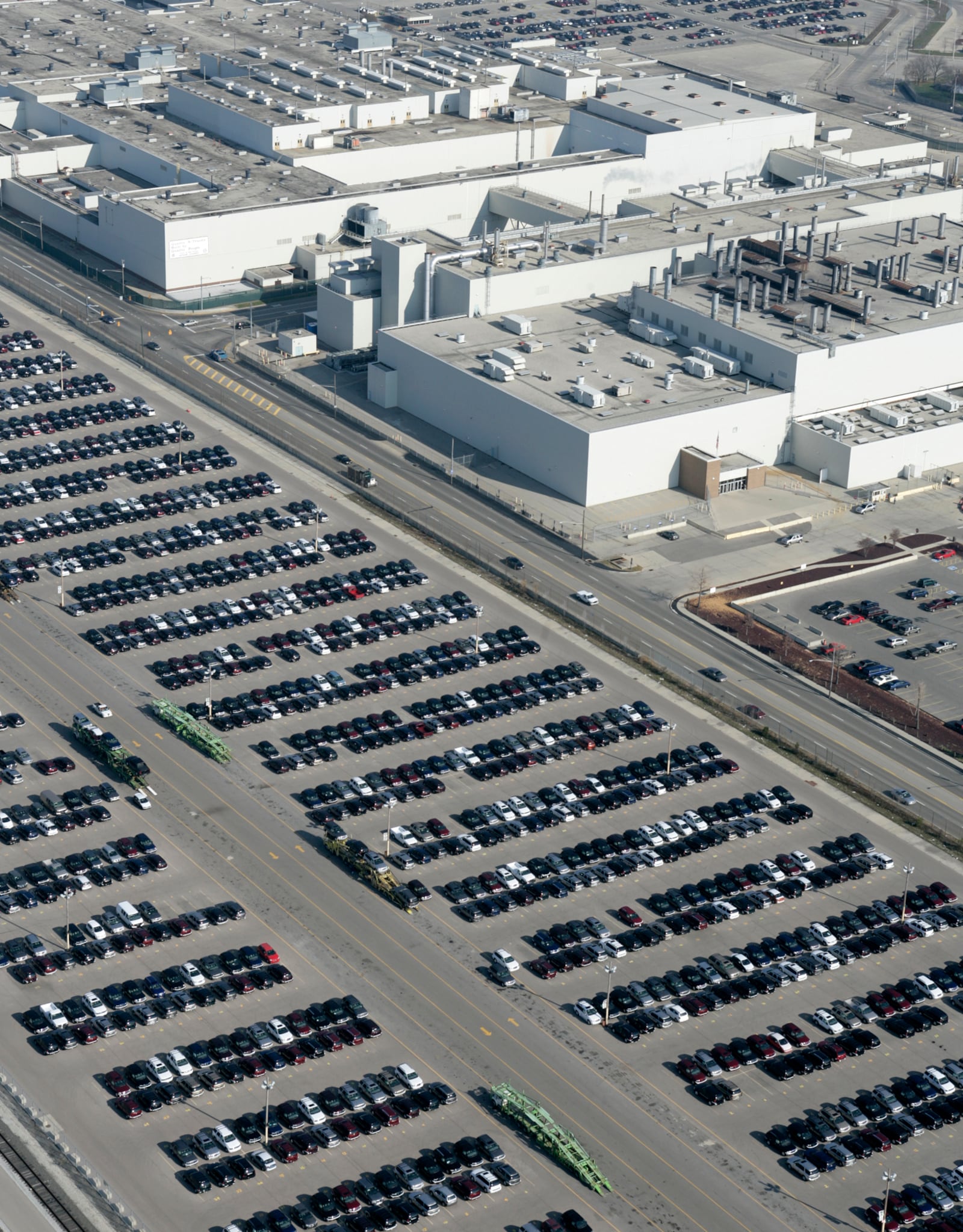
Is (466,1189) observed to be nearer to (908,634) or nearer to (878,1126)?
(878,1126)

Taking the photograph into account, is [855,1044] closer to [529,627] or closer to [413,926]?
[413,926]

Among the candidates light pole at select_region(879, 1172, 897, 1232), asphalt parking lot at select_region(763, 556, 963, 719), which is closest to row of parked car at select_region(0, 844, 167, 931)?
light pole at select_region(879, 1172, 897, 1232)

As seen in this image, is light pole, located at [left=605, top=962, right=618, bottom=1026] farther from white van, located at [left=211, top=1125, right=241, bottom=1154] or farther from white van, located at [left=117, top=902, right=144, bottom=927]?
white van, located at [left=117, top=902, right=144, bottom=927]

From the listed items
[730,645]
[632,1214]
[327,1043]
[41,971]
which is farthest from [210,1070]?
[730,645]

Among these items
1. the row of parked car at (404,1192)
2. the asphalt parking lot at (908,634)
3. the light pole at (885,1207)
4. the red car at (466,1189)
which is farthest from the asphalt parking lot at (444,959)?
the asphalt parking lot at (908,634)

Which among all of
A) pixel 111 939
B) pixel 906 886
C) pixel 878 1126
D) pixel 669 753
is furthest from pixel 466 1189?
pixel 669 753

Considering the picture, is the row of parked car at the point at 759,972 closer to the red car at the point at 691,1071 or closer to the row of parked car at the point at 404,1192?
the red car at the point at 691,1071
